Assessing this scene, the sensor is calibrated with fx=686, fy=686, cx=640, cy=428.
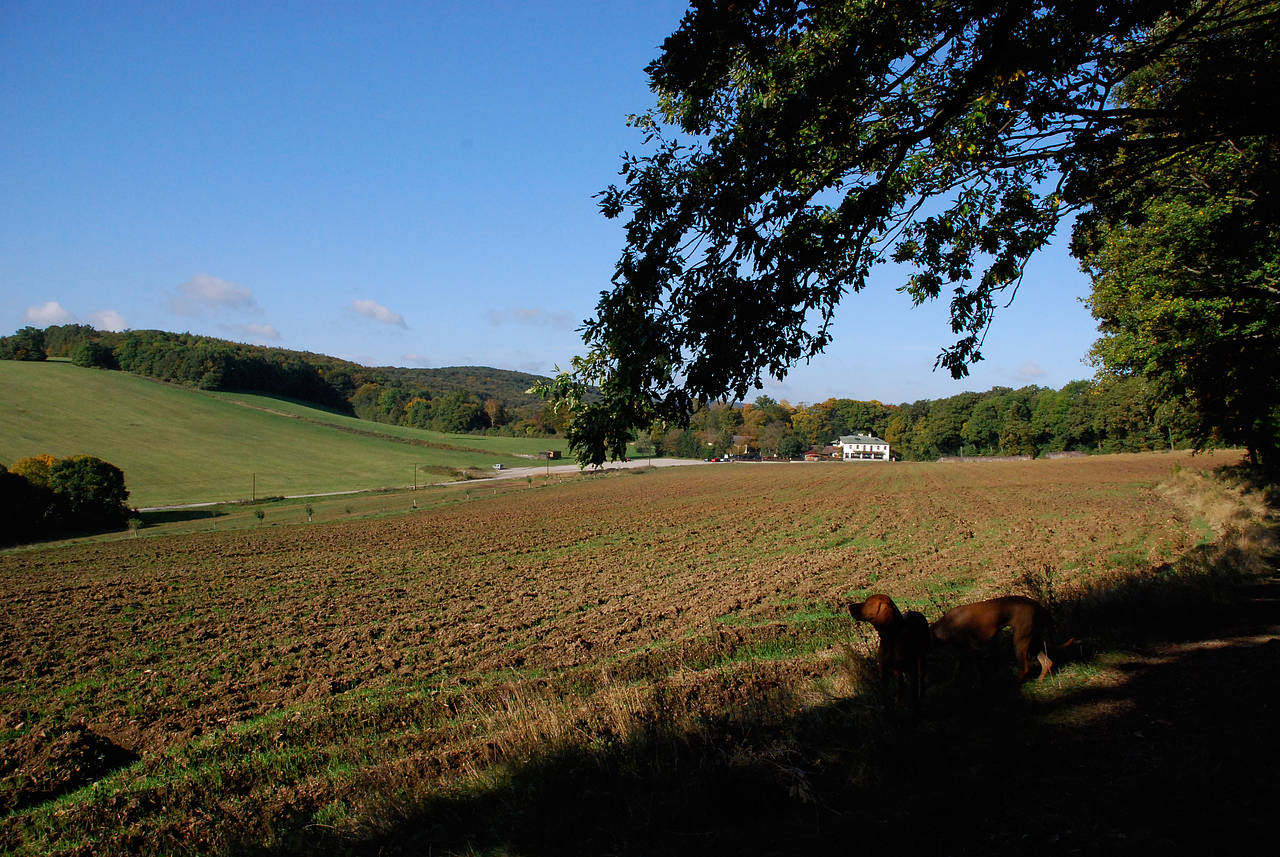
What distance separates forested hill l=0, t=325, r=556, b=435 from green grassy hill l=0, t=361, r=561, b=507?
647 cm

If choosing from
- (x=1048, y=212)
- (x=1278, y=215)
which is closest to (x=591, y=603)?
(x=1048, y=212)

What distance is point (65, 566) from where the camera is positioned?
1040 inches

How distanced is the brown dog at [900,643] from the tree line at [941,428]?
78.3 metres

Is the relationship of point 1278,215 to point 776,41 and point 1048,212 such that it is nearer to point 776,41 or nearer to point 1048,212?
point 1048,212

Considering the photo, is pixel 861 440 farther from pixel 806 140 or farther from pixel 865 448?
pixel 806 140

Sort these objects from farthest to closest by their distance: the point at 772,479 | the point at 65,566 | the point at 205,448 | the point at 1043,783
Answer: the point at 205,448
the point at 772,479
the point at 65,566
the point at 1043,783

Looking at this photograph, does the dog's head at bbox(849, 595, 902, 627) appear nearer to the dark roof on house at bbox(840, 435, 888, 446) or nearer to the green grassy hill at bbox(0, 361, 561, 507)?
the green grassy hill at bbox(0, 361, 561, 507)

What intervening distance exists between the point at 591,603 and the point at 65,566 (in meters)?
23.5

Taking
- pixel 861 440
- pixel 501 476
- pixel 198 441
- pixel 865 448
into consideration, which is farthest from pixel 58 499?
pixel 861 440

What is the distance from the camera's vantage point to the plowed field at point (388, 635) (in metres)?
7.11

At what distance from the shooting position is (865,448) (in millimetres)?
132375

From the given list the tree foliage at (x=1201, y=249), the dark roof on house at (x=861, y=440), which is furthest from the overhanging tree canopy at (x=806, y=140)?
the dark roof on house at (x=861, y=440)

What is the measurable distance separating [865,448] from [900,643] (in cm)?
13290

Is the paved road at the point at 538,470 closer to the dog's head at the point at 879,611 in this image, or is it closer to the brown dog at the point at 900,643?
the dog's head at the point at 879,611
